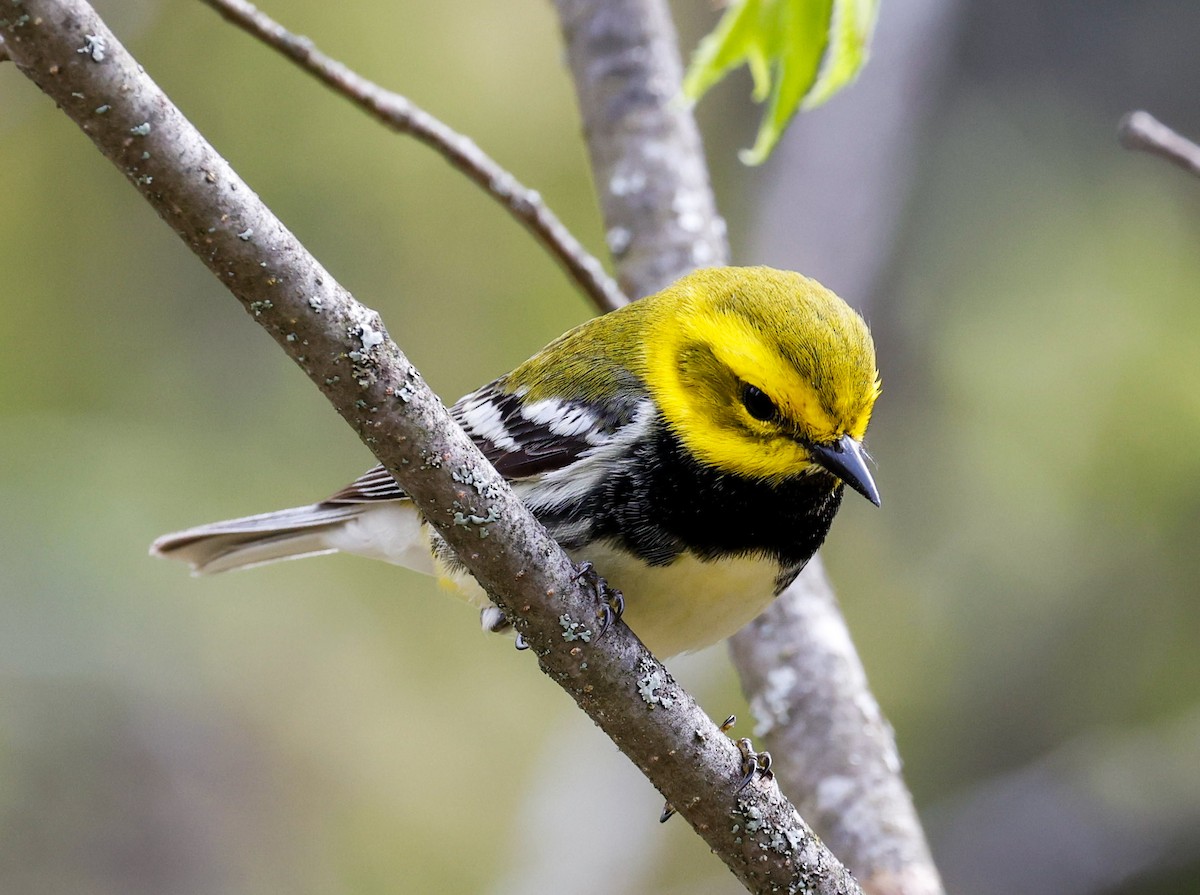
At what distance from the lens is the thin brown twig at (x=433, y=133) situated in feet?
10.2

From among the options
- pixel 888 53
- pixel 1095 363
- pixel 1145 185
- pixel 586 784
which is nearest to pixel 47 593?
pixel 586 784

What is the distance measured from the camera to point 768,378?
9.87 feet

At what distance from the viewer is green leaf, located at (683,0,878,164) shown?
2455 mm

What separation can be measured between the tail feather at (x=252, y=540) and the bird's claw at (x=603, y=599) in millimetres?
1800

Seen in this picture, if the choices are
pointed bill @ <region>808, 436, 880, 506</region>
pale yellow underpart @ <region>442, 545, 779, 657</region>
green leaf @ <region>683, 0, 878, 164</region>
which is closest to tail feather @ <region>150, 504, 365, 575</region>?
pale yellow underpart @ <region>442, 545, 779, 657</region>

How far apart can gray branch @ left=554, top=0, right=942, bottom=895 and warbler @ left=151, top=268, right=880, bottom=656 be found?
23.8 inches

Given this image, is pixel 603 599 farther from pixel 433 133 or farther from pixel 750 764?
pixel 433 133

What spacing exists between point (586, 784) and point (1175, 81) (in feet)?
19.8

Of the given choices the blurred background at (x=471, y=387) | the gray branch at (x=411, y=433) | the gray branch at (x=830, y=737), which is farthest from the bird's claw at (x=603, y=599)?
the blurred background at (x=471, y=387)

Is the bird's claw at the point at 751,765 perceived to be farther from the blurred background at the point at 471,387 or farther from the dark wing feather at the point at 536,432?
the blurred background at the point at 471,387

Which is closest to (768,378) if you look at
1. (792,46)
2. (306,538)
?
(792,46)

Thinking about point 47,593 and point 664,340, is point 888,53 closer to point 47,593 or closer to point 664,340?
point 664,340

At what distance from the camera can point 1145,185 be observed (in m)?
7.12

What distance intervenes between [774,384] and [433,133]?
50.7 inches
